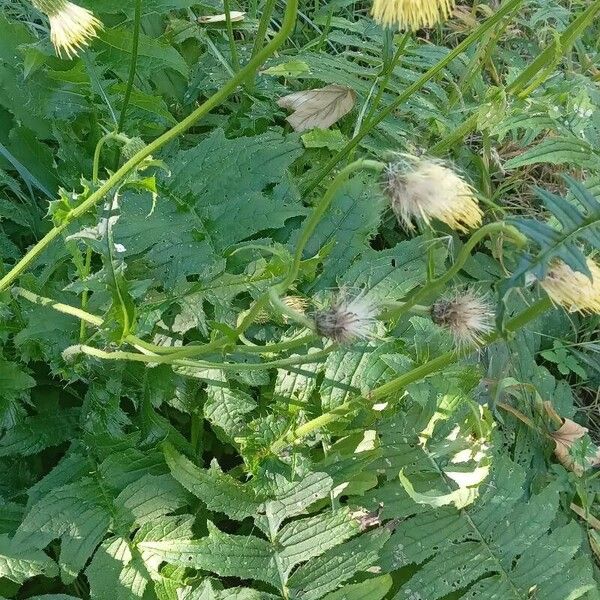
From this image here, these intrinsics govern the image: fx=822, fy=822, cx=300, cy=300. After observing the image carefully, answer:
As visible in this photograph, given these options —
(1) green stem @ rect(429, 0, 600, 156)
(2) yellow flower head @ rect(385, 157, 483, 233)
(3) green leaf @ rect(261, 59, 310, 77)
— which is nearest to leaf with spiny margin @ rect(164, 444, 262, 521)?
(2) yellow flower head @ rect(385, 157, 483, 233)

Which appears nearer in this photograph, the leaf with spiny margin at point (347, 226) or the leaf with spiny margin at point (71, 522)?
the leaf with spiny margin at point (71, 522)

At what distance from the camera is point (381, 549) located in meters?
1.58

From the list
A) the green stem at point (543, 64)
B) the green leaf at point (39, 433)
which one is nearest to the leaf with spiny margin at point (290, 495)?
the green leaf at point (39, 433)

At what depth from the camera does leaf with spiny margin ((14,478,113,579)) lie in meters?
1.48

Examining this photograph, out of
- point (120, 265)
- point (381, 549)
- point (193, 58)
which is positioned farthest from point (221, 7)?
point (381, 549)

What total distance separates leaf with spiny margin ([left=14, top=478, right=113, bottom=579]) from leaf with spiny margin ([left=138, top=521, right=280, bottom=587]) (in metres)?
0.10

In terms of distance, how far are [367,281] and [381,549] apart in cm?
53

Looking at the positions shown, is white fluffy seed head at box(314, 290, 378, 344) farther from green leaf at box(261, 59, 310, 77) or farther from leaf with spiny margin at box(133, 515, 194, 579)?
green leaf at box(261, 59, 310, 77)

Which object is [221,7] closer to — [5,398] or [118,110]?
[118,110]

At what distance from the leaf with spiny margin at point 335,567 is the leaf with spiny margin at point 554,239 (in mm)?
768

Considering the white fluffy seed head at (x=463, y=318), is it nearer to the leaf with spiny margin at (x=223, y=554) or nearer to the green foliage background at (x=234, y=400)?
the green foliage background at (x=234, y=400)

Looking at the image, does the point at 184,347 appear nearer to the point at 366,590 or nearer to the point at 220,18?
the point at 366,590

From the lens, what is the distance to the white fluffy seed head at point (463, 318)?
106cm

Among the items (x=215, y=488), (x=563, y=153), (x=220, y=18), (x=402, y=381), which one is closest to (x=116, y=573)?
(x=215, y=488)
